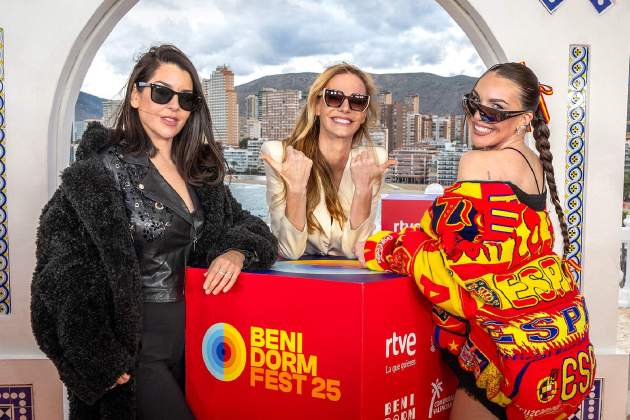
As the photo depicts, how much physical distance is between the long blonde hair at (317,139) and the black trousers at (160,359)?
2.59 feet

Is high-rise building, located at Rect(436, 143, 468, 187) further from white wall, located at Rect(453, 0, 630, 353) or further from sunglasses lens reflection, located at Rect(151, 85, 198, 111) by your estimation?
sunglasses lens reflection, located at Rect(151, 85, 198, 111)

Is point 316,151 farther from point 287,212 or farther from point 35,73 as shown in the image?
point 35,73

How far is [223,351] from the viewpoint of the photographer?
4.92 ft

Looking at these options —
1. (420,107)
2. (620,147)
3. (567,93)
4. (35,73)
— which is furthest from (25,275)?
(420,107)

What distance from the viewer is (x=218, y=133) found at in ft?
6.50

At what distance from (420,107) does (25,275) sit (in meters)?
3.56

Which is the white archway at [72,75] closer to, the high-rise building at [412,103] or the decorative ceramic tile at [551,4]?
the decorative ceramic tile at [551,4]

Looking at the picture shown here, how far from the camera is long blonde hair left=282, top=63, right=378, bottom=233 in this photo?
231 cm

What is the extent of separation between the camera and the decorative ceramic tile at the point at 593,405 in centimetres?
280

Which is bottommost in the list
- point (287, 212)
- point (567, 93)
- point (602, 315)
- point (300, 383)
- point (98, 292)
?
point (602, 315)

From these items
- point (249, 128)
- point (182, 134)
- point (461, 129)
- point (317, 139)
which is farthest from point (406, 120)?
point (182, 134)

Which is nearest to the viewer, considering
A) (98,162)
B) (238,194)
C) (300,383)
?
(300,383)

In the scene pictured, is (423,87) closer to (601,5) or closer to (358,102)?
(601,5)

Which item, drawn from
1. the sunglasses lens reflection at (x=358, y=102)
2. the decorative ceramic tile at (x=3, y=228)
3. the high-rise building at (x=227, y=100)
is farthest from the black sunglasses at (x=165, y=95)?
the high-rise building at (x=227, y=100)
